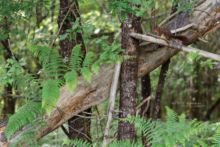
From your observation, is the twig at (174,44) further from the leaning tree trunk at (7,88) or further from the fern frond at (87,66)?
the leaning tree trunk at (7,88)

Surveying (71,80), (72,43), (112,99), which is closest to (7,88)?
(72,43)

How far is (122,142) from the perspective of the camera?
10.4 feet

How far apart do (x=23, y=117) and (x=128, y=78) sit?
2.78 ft

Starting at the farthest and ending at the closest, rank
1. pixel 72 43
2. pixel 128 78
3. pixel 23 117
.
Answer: pixel 72 43 < pixel 128 78 < pixel 23 117

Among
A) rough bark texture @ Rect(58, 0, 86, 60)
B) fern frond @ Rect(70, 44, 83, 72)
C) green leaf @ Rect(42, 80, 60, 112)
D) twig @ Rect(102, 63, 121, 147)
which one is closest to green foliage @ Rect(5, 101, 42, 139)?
green leaf @ Rect(42, 80, 60, 112)

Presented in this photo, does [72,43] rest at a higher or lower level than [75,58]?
higher

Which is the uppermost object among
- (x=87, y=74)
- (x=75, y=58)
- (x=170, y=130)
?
(x=75, y=58)

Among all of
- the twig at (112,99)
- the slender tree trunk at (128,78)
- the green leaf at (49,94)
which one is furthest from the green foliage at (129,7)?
the green leaf at (49,94)

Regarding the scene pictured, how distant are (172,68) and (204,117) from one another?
2.05m

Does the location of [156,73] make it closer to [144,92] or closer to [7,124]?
[144,92]

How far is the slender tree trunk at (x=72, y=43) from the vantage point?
3.73 m

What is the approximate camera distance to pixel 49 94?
115 inches

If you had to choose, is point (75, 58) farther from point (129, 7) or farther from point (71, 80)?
point (129, 7)

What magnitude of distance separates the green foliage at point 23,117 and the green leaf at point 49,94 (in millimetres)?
276
